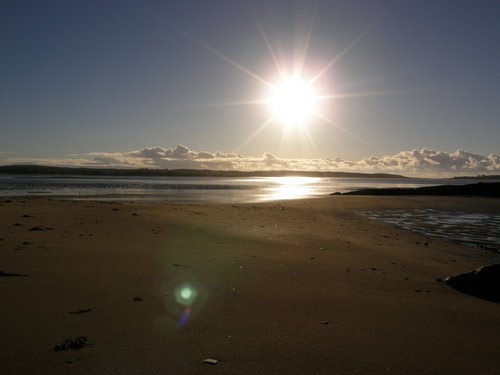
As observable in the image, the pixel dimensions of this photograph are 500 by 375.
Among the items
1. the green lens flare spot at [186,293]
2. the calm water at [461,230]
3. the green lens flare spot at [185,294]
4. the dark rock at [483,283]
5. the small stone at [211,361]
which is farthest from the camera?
the calm water at [461,230]

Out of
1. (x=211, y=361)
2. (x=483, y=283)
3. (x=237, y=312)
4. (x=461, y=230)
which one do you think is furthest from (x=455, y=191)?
(x=211, y=361)

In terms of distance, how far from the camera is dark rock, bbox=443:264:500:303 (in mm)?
7004

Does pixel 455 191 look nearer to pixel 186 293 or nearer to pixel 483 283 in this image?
pixel 483 283

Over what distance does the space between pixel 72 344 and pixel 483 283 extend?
21.5ft

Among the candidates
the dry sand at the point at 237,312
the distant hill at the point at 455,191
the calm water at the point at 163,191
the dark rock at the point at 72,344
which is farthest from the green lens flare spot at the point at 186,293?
the distant hill at the point at 455,191

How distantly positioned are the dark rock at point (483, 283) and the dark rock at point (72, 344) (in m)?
6.27

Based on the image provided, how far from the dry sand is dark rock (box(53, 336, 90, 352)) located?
0.09 metres

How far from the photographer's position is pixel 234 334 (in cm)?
491

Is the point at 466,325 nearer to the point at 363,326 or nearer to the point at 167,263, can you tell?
the point at 363,326

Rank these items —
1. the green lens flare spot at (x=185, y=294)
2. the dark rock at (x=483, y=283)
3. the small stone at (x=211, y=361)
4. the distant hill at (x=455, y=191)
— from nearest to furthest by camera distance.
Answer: the small stone at (x=211, y=361)
the green lens flare spot at (x=185, y=294)
the dark rock at (x=483, y=283)
the distant hill at (x=455, y=191)

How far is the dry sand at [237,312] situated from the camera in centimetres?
422

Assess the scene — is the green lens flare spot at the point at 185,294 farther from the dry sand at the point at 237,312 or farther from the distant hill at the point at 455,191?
the distant hill at the point at 455,191

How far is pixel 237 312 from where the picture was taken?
18.8 feet

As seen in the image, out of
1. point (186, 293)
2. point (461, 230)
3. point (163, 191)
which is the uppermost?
point (186, 293)
